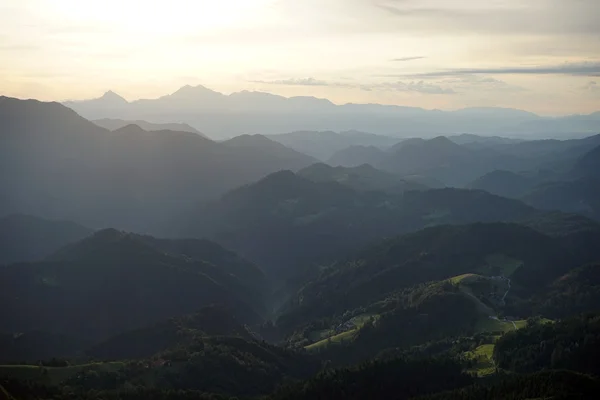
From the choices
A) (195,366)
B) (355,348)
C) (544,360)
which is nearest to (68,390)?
(195,366)

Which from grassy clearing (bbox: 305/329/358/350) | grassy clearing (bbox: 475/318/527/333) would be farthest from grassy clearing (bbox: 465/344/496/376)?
grassy clearing (bbox: 305/329/358/350)

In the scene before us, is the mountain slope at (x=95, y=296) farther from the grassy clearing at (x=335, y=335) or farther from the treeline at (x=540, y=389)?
the treeline at (x=540, y=389)

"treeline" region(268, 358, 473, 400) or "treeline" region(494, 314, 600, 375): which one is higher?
"treeline" region(494, 314, 600, 375)

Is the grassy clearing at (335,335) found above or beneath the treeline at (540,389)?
beneath

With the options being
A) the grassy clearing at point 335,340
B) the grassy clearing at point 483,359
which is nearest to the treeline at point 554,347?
the grassy clearing at point 483,359

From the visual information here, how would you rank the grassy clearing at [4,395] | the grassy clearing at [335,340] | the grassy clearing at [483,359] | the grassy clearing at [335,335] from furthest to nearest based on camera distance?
the grassy clearing at [335,335]
the grassy clearing at [335,340]
the grassy clearing at [483,359]
the grassy clearing at [4,395]

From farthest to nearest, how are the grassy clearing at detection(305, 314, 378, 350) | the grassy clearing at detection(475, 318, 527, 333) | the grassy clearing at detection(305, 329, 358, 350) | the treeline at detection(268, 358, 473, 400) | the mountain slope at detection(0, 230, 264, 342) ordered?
the mountain slope at detection(0, 230, 264, 342), the grassy clearing at detection(305, 314, 378, 350), the grassy clearing at detection(305, 329, 358, 350), the grassy clearing at detection(475, 318, 527, 333), the treeline at detection(268, 358, 473, 400)

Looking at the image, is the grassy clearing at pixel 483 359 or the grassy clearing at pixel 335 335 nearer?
the grassy clearing at pixel 483 359

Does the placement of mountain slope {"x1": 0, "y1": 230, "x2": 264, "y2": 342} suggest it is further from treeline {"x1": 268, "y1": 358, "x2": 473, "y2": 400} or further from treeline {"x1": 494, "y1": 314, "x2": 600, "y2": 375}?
treeline {"x1": 494, "y1": 314, "x2": 600, "y2": 375}

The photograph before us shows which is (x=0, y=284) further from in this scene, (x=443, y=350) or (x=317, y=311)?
(x=443, y=350)

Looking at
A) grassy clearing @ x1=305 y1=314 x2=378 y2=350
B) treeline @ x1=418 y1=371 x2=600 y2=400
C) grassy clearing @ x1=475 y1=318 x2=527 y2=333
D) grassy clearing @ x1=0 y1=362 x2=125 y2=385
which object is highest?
treeline @ x1=418 y1=371 x2=600 y2=400
